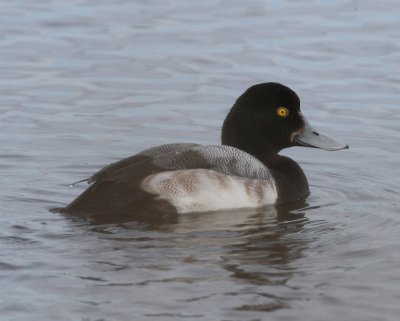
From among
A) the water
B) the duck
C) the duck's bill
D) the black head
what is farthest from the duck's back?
the duck's bill

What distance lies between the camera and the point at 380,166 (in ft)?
27.5

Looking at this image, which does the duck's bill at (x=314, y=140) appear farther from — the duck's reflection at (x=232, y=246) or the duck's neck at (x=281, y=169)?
the duck's reflection at (x=232, y=246)

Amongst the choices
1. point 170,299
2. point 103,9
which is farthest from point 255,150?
point 103,9

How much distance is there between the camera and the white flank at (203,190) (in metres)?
7.02

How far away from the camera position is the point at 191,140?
8.99 meters

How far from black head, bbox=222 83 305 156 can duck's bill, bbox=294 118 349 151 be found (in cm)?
7

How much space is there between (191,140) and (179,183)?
6.45ft

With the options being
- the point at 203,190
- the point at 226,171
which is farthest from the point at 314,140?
the point at 203,190

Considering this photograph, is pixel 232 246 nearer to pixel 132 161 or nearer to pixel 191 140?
pixel 132 161

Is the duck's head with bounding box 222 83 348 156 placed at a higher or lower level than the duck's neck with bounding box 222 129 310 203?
higher

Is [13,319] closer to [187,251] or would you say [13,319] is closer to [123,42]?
[187,251]

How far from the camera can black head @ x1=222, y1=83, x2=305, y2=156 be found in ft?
25.6

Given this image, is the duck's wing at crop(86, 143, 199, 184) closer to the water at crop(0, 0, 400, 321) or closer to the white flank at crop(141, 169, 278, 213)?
the white flank at crop(141, 169, 278, 213)

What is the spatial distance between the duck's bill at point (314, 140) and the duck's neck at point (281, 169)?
0.20m
